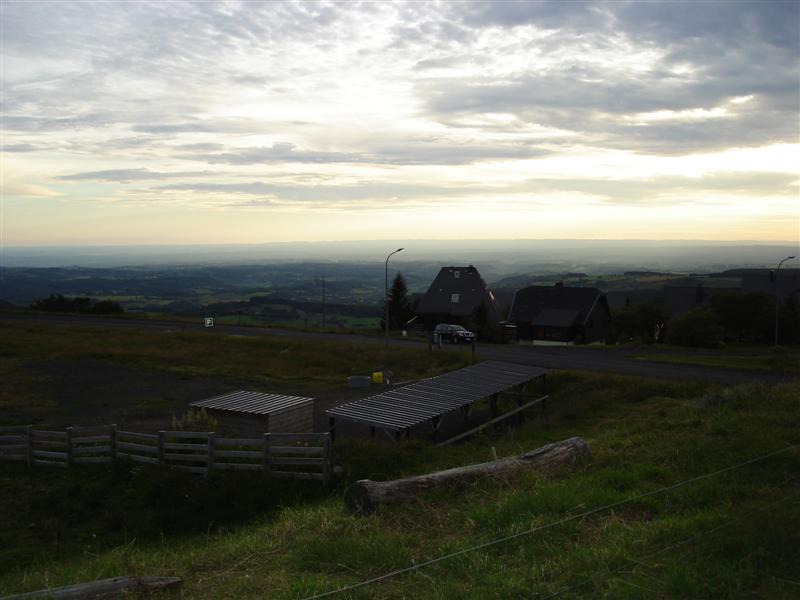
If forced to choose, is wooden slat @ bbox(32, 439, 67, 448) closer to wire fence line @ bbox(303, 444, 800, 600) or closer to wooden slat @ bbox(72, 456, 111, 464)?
wooden slat @ bbox(72, 456, 111, 464)

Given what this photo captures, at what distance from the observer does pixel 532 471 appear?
37.3 feet

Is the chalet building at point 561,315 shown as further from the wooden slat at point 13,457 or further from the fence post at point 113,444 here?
the wooden slat at point 13,457

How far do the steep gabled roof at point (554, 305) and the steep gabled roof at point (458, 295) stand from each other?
2783 mm

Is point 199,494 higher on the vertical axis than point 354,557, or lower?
lower

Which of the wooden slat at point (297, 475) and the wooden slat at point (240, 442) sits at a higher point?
the wooden slat at point (240, 442)

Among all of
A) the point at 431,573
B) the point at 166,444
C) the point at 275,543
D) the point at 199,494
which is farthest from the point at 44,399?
the point at 431,573

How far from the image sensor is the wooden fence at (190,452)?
49.5 ft

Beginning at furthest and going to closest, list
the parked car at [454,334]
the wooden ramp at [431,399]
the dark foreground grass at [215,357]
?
the parked car at [454,334], the dark foreground grass at [215,357], the wooden ramp at [431,399]

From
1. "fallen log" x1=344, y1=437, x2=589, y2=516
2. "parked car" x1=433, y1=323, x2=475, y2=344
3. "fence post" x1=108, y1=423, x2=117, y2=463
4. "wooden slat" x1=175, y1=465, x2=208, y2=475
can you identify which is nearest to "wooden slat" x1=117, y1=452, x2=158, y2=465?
"fence post" x1=108, y1=423, x2=117, y2=463

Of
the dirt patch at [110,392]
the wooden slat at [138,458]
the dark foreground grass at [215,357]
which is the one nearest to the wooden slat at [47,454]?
the wooden slat at [138,458]

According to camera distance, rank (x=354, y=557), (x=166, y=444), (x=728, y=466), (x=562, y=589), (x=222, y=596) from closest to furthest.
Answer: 1. (x=562, y=589)
2. (x=222, y=596)
3. (x=354, y=557)
4. (x=728, y=466)
5. (x=166, y=444)

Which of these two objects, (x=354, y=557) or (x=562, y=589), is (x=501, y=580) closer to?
(x=562, y=589)

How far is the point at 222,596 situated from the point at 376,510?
3099mm

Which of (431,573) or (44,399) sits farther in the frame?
(44,399)
